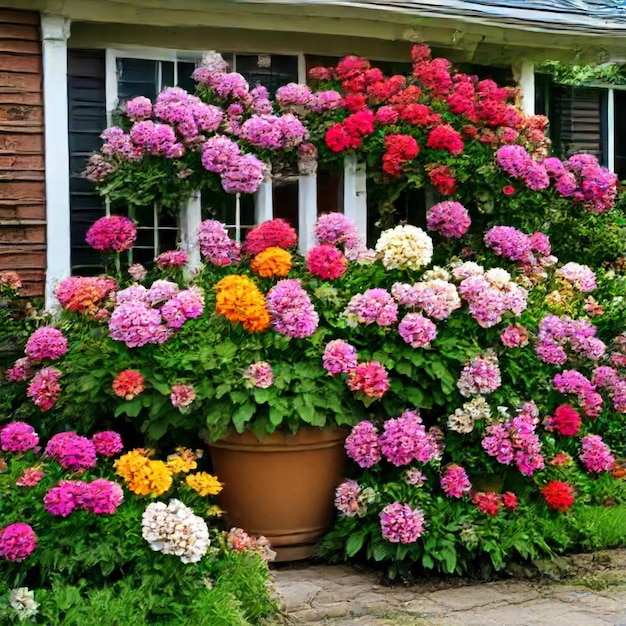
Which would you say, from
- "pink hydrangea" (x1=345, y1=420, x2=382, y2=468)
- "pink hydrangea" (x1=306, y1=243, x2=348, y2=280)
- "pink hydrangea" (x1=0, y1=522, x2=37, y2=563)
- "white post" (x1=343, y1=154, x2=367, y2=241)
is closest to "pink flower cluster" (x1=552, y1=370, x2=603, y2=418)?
"pink hydrangea" (x1=345, y1=420, x2=382, y2=468)

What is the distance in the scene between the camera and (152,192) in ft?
18.9

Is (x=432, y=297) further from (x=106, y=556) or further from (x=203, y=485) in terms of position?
(x=106, y=556)

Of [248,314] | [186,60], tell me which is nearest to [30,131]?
[186,60]

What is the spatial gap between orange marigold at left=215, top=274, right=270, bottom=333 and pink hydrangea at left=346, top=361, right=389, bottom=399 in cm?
51

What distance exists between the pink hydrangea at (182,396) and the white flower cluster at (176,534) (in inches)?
Answer: 33.7

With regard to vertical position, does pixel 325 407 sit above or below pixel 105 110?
below

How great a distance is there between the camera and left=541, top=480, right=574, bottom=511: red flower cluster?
4867 mm

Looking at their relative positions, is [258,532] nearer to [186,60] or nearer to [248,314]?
[248,314]

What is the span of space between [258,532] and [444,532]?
967 millimetres

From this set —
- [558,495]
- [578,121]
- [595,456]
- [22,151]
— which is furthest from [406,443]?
[578,121]

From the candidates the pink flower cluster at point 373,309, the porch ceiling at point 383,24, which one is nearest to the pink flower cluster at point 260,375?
the pink flower cluster at point 373,309

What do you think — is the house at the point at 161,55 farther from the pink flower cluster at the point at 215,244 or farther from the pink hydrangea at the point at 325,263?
the pink hydrangea at the point at 325,263

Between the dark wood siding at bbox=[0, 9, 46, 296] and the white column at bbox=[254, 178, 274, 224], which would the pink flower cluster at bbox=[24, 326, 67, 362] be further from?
the white column at bbox=[254, 178, 274, 224]

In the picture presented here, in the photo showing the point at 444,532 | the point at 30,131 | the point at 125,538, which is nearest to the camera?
the point at 125,538
